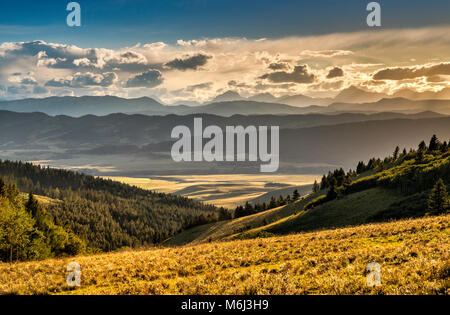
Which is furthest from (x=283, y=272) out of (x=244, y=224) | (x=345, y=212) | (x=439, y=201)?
(x=244, y=224)

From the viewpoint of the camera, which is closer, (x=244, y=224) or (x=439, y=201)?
(x=439, y=201)

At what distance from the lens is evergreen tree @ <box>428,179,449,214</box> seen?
129ft

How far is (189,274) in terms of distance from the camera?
18.0m

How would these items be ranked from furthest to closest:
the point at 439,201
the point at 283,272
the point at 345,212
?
the point at 345,212 → the point at 439,201 → the point at 283,272

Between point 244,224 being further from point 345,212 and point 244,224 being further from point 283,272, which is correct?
point 283,272

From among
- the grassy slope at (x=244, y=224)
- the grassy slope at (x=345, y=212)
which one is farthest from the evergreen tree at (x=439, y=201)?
the grassy slope at (x=244, y=224)

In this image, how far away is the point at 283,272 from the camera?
16094mm

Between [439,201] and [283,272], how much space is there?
3499 cm

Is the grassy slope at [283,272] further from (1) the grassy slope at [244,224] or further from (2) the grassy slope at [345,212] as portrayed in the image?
(1) the grassy slope at [244,224]

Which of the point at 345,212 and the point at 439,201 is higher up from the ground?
the point at 439,201

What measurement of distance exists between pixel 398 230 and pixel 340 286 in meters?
16.6

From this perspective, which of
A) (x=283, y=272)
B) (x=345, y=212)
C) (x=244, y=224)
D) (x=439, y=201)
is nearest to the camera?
(x=283, y=272)
